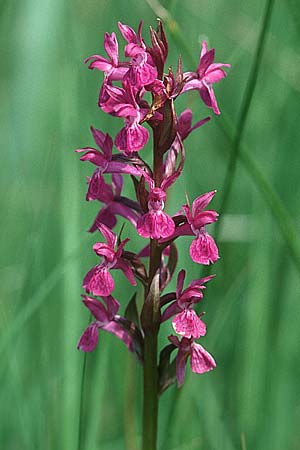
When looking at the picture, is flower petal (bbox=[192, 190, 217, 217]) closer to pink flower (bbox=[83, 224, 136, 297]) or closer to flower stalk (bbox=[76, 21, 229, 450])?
flower stalk (bbox=[76, 21, 229, 450])

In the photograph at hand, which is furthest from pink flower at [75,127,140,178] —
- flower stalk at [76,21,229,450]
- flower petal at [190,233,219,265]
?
flower petal at [190,233,219,265]

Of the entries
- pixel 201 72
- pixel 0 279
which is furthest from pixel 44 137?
pixel 201 72

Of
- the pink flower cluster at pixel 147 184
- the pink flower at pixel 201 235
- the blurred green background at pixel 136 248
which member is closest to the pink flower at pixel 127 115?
the pink flower cluster at pixel 147 184

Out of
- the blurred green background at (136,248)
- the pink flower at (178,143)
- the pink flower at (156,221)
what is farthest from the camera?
the blurred green background at (136,248)

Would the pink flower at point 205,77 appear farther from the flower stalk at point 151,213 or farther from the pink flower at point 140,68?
the pink flower at point 140,68

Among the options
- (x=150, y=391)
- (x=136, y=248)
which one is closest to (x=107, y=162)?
(x=150, y=391)

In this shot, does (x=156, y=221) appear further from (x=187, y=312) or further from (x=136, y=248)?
(x=136, y=248)
